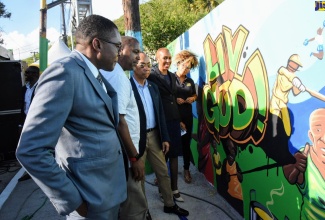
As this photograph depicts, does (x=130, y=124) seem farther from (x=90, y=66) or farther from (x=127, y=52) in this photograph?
(x=90, y=66)

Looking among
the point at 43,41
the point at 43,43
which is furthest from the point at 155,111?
the point at 43,41

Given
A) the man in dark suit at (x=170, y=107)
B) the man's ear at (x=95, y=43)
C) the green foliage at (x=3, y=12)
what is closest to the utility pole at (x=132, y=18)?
the man in dark suit at (x=170, y=107)

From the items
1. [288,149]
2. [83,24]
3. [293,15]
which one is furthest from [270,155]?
[83,24]

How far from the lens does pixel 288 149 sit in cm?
230

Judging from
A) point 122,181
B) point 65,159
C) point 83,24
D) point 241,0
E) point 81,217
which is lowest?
point 81,217

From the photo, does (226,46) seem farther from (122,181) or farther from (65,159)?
(65,159)

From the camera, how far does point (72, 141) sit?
148 centimetres

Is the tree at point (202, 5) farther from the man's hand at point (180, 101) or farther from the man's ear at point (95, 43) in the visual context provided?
the man's ear at point (95, 43)

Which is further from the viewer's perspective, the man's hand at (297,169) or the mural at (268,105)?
the man's hand at (297,169)

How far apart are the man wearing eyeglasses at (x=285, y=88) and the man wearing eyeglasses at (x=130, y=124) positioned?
1279 millimetres

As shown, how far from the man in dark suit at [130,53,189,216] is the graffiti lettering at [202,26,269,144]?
84cm

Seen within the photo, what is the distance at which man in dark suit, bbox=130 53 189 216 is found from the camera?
3.14 meters

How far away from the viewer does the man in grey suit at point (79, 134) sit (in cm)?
132

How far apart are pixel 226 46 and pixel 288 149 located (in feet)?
5.20
